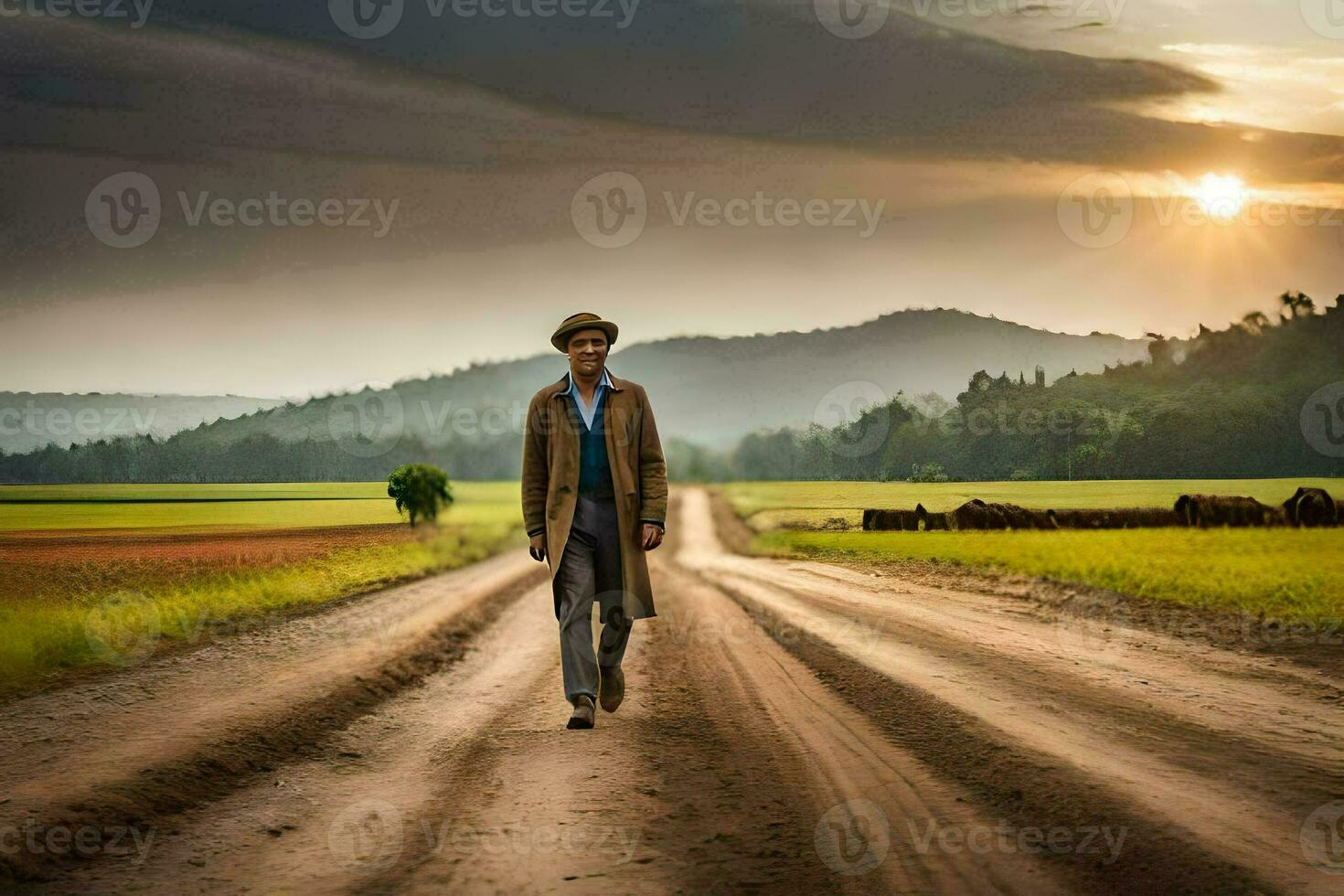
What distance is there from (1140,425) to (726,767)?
37.5ft

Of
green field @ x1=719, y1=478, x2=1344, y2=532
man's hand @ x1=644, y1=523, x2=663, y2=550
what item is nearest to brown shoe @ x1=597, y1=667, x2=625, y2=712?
man's hand @ x1=644, y1=523, x2=663, y2=550

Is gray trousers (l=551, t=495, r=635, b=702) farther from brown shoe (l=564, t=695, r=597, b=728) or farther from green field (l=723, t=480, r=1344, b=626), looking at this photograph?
green field (l=723, t=480, r=1344, b=626)

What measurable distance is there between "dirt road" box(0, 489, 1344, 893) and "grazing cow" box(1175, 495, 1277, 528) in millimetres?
4614

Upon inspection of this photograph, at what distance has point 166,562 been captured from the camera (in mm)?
16625

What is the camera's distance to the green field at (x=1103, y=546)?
12312mm

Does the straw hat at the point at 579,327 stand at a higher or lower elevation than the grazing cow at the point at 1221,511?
higher

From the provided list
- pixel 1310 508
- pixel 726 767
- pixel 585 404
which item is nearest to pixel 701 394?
pixel 585 404

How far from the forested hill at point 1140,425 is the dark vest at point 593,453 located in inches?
173

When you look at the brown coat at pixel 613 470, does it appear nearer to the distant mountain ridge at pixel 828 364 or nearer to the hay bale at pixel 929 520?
the distant mountain ridge at pixel 828 364

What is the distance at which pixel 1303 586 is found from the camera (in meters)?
14.7

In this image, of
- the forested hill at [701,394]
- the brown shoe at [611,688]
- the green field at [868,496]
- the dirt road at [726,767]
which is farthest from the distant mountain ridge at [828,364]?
the brown shoe at [611,688]

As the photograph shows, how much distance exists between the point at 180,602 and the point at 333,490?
5119mm

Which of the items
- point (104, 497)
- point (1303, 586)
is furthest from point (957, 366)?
point (104, 497)

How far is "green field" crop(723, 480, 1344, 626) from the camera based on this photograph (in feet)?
40.4
